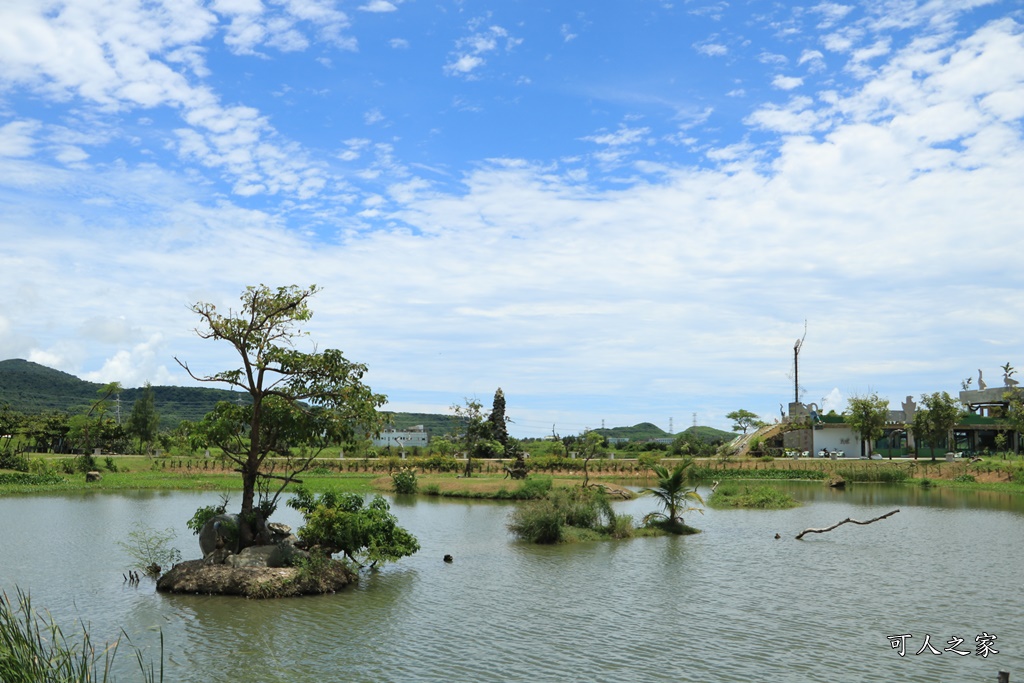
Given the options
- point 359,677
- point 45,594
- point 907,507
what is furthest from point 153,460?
point 359,677

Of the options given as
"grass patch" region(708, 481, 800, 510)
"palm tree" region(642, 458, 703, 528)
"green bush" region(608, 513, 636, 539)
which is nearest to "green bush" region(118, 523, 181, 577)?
"green bush" region(608, 513, 636, 539)

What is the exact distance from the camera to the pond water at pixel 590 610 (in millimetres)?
16266

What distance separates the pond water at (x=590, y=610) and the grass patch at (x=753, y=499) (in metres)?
11.6

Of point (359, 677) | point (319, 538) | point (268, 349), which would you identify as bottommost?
point (359, 677)

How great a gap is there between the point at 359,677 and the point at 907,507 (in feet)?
135

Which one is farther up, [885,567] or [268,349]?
[268,349]

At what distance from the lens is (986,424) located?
293 ft

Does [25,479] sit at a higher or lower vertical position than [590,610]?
higher

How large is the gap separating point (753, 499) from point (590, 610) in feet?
97.8

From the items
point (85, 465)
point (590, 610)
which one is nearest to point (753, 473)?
point (85, 465)

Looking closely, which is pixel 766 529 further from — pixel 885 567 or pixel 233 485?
pixel 233 485

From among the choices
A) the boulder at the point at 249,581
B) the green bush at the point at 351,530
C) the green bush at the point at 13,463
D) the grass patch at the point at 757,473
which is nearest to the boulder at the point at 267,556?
the boulder at the point at 249,581

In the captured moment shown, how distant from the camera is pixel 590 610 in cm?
2092

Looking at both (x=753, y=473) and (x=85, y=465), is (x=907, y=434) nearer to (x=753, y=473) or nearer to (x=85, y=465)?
(x=753, y=473)
